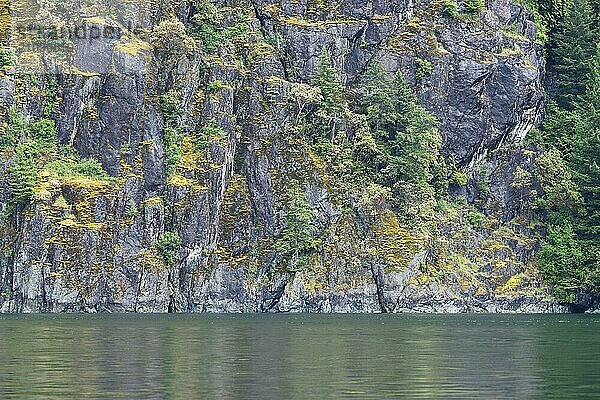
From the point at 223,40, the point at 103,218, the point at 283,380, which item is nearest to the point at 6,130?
the point at 103,218

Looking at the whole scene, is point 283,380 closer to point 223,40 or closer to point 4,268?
point 4,268

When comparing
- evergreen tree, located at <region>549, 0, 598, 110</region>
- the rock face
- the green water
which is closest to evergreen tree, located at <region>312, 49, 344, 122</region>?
the rock face

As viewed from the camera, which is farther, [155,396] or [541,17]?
[541,17]

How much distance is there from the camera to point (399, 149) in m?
108

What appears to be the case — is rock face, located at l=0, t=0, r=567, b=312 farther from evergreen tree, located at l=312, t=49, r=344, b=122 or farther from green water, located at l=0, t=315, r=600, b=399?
green water, located at l=0, t=315, r=600, b=399

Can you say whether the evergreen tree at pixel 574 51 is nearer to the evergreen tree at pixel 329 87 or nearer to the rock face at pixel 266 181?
the rock face at pixel 266 181

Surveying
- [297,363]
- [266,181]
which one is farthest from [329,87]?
[297,363]

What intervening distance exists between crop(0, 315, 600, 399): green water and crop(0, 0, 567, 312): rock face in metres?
34.5

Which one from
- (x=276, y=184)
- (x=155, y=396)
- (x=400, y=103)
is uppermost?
(x=400, y=103)

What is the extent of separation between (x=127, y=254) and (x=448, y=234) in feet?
98.2

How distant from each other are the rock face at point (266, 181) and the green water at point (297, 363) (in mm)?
34473

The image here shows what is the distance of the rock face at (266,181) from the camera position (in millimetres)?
96750

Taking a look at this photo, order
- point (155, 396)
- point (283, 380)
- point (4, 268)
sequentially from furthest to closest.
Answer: point (4, 268) < point (283, 380) < point (155, 396)

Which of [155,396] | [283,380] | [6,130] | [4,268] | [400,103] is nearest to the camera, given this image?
[155,396]
